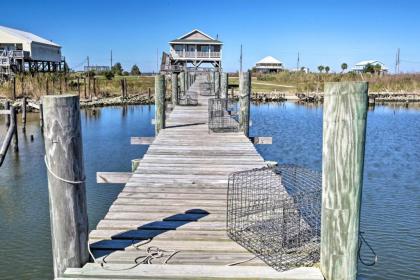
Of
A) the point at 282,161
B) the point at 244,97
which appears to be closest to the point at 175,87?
the point at 282,161

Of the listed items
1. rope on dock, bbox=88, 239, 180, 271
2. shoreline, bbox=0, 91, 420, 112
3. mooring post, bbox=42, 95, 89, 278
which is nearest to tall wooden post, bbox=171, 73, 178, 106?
rope on dock, bbox=88, 239, 180, 271

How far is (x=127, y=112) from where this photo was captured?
42.2 m

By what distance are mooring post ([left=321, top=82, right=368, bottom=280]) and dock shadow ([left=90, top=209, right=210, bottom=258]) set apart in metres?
1.92

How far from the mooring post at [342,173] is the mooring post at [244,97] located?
8.37 meters

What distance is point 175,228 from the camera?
4.91 meters

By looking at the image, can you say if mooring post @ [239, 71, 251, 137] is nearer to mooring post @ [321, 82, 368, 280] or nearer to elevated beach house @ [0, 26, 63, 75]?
mooring post @ [321, 82, 368, 280]

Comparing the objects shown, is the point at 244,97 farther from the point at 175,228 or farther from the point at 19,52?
the point at 19,52

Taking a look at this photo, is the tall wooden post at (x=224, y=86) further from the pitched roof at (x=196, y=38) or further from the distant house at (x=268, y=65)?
the distant house at (x=268, y=65)

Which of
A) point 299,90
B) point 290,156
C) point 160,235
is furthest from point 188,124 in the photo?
point 299,90

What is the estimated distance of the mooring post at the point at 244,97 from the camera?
11.9 metres

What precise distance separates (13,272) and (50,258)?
0.76 metres

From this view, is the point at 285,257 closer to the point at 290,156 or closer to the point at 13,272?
the point at 13,272

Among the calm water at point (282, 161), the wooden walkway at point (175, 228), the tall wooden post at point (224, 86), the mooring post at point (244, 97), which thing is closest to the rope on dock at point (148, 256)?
the wooden walkway at point (175, 228)

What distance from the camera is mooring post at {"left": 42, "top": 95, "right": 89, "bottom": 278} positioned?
151 inches
